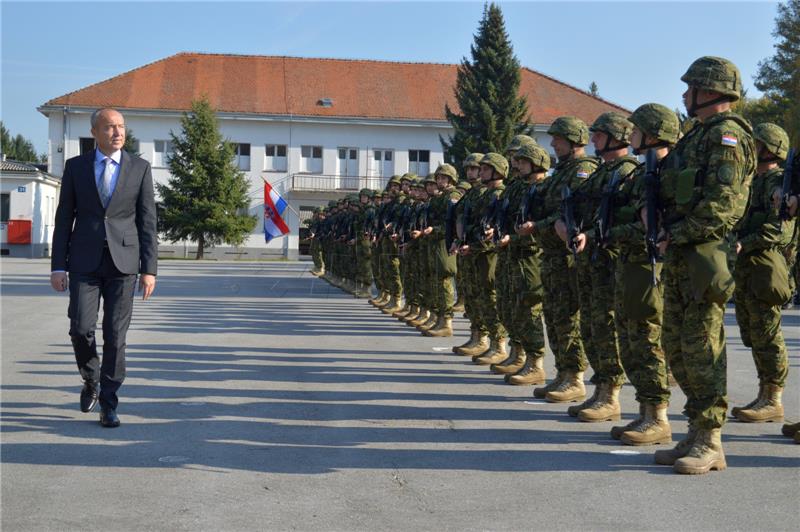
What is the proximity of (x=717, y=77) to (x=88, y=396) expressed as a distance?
5.01 meters

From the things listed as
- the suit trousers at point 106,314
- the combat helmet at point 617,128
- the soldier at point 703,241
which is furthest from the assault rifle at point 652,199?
the suit trousers at point 106,314

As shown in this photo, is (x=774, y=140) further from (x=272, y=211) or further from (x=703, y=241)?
(x=272, y=211)

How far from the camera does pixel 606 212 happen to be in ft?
22.7

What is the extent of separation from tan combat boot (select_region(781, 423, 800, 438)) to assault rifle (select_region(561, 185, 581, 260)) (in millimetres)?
1944

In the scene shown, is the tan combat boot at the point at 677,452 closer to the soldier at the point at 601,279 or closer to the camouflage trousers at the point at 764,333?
the soldier at the point at 601,279

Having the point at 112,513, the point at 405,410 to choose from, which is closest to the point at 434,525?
the point at 112,513

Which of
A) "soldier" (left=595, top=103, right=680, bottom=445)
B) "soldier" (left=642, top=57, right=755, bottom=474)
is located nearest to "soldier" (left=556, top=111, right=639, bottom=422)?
"soldier" (left=595, top=103, right=680, bottom=445)

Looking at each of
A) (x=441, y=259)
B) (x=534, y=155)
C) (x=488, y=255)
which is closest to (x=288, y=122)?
(x=441, y=259)

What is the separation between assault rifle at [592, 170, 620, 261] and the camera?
6.88m

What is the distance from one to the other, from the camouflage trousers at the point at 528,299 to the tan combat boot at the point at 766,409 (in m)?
2.23

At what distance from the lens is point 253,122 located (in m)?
55.4

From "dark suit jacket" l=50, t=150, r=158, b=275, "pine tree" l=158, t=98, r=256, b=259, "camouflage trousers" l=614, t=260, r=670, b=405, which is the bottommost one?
"camouflage trousers" l=614, t=260, r=670, b=405

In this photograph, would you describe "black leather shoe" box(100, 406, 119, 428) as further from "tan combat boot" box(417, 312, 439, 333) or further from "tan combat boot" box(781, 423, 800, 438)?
"tan combat boot" box(417, 312, 439, 333)

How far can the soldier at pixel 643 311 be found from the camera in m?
6.50
